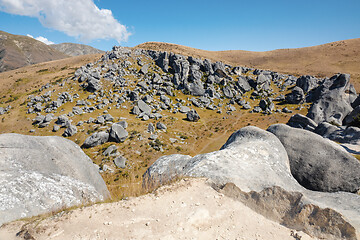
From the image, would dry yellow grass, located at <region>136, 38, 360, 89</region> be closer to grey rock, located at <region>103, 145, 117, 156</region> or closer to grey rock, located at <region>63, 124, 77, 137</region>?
grey rock, located at <region>63, 124, 77, 137</region>

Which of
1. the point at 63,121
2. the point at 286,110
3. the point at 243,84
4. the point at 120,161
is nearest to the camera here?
the point at 120,161

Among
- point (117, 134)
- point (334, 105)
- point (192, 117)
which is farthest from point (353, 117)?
point (117, 134)

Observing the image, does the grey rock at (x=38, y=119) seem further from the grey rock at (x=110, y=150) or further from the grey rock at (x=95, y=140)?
the grey rock at (x=110, y=150)

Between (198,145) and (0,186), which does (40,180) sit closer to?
(0,186)

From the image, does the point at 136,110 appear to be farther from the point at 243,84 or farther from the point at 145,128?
the point at 243,84

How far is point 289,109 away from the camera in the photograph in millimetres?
50406

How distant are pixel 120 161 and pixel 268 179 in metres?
22.1

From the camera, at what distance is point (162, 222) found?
5.21 metres

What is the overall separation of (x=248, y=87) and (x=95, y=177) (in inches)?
2457

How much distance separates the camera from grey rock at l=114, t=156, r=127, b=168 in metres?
24.8

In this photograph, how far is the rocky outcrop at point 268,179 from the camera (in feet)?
16.9

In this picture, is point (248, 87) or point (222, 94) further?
point (248, 87)

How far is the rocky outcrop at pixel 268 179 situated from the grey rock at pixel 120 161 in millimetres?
16366

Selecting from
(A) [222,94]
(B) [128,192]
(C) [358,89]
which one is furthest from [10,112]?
(C) [358,89]
